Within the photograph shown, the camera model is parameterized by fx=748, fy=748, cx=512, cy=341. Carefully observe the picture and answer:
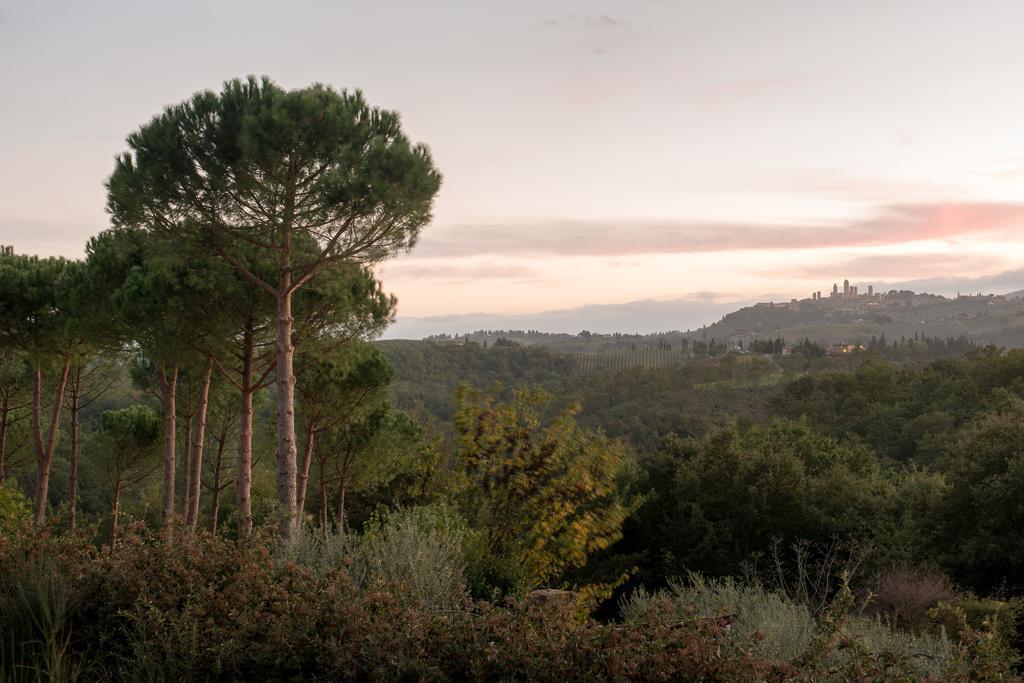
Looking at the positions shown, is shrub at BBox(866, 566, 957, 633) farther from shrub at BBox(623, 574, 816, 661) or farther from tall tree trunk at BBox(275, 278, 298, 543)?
tall tree trunk at BBox(275, 278, 298, 543)

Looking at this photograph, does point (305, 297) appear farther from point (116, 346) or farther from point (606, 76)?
point (606, 76)

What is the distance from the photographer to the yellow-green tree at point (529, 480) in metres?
8.66

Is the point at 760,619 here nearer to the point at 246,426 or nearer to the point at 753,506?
the point at 246,426

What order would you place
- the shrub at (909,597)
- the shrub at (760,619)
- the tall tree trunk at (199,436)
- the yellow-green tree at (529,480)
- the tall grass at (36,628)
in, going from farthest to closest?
the tall tree trunk at (199,436), the shrub at (909,597), the yellow-green tree at (529,480), the shrub at (760,619), the tall grass at (36,628)

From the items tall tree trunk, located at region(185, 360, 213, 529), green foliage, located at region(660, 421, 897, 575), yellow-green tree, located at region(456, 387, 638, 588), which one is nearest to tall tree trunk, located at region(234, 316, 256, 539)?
tall tree trunk, located at region(185, 360, 213, 529)

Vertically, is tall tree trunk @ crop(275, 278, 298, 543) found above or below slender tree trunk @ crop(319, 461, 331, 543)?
above

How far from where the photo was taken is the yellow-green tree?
8.66 meters

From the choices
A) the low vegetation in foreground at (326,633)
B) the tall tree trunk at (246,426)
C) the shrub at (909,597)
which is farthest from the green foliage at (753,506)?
the low vegetation in foreground at (326,633)

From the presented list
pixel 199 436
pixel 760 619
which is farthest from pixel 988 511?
pixel 199 436

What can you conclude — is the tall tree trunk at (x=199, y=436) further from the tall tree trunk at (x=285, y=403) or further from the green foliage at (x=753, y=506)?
the green foliage at (x=753, y=506)

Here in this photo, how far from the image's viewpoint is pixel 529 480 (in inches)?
343

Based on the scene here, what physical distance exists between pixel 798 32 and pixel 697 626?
1263cm

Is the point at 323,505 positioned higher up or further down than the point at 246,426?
further down

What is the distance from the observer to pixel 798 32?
521 inches
